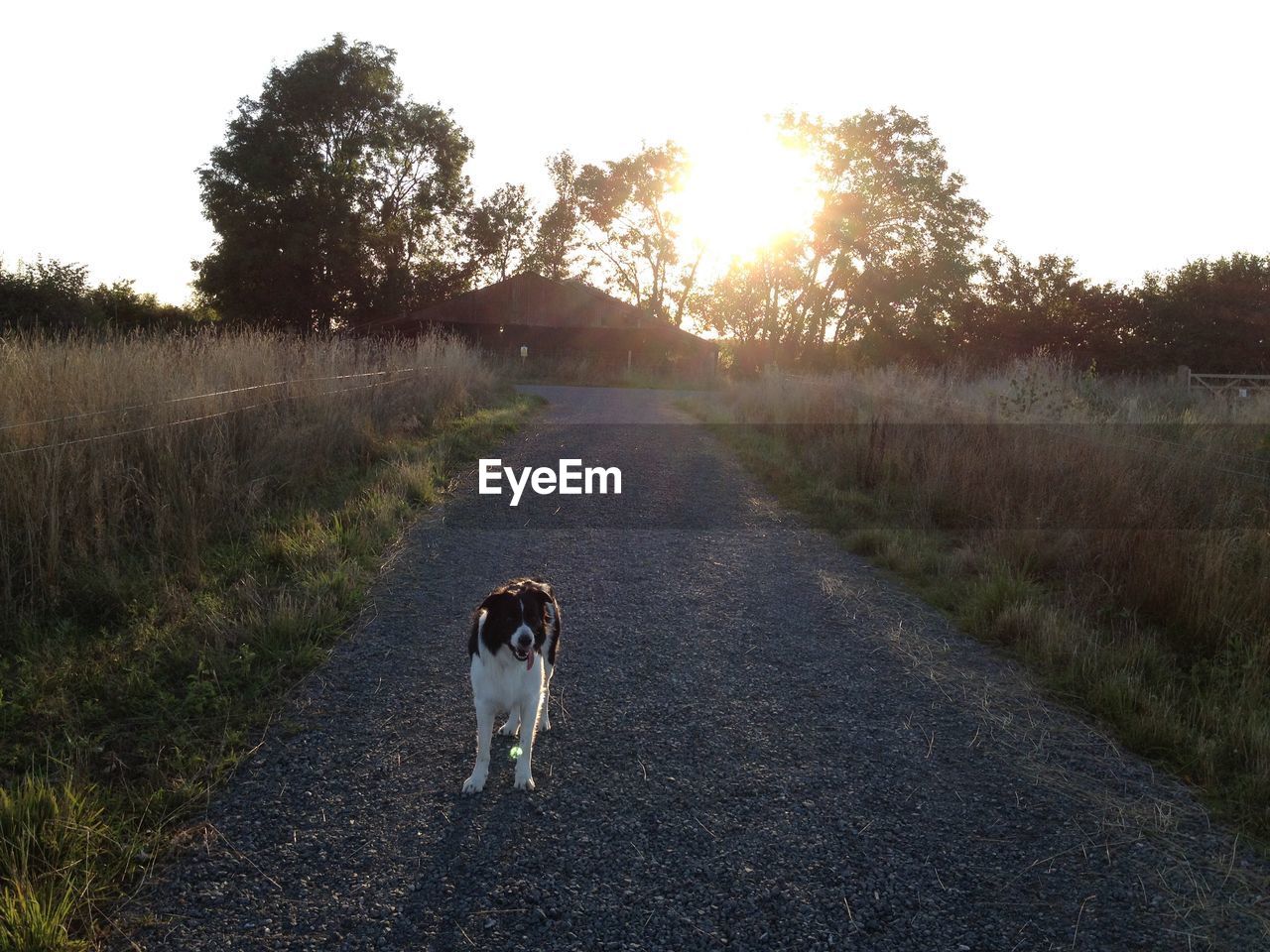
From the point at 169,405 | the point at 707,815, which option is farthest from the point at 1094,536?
the point at 169,405

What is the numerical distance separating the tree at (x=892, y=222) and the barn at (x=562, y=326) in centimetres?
926

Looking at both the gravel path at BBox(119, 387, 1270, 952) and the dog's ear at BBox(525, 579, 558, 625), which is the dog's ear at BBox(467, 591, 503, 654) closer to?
the dog's ear at BBox(525, 579, 558, 625)

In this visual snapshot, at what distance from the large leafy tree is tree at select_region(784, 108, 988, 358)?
22.7 m

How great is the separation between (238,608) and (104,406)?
3244mm

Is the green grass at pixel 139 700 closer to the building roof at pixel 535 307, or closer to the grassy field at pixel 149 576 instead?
the grassy field at pixel 149 576

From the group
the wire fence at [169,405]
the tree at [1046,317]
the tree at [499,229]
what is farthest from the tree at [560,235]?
the wire fence at [169,405]

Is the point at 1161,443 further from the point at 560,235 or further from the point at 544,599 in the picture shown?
the point at 560,235

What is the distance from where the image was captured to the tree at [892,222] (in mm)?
49344

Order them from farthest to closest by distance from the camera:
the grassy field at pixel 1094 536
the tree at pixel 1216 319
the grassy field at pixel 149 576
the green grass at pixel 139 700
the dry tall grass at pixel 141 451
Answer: the tree at pixel 1216 319 → the dry tall grass at pixel 141 451 → the grassy field at pixel 1094 536 → the grassy field at pixel 149 576 → the green grass at pixel 139 700

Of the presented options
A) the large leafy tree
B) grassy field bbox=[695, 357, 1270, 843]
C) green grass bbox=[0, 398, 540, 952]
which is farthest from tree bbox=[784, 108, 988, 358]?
green grass bbox=[0, 398, 540, 952]

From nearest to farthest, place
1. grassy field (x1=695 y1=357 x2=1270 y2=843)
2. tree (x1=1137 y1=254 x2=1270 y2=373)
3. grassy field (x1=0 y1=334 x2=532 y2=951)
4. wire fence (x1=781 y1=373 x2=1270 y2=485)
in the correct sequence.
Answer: grassy field (x1=0 y1=334 x2=532 y2=951) < grassy field (x1=695 y1=357 x2=1270 y2=843) < wire fence (x1=781 y1=373 x2=1270 y2=485) < tree (x1=1137 y1=254 x2=1270 y2=373)

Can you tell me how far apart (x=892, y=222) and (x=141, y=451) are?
48.1 meters

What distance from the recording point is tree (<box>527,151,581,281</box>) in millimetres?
64688

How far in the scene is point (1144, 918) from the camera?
122 inches
